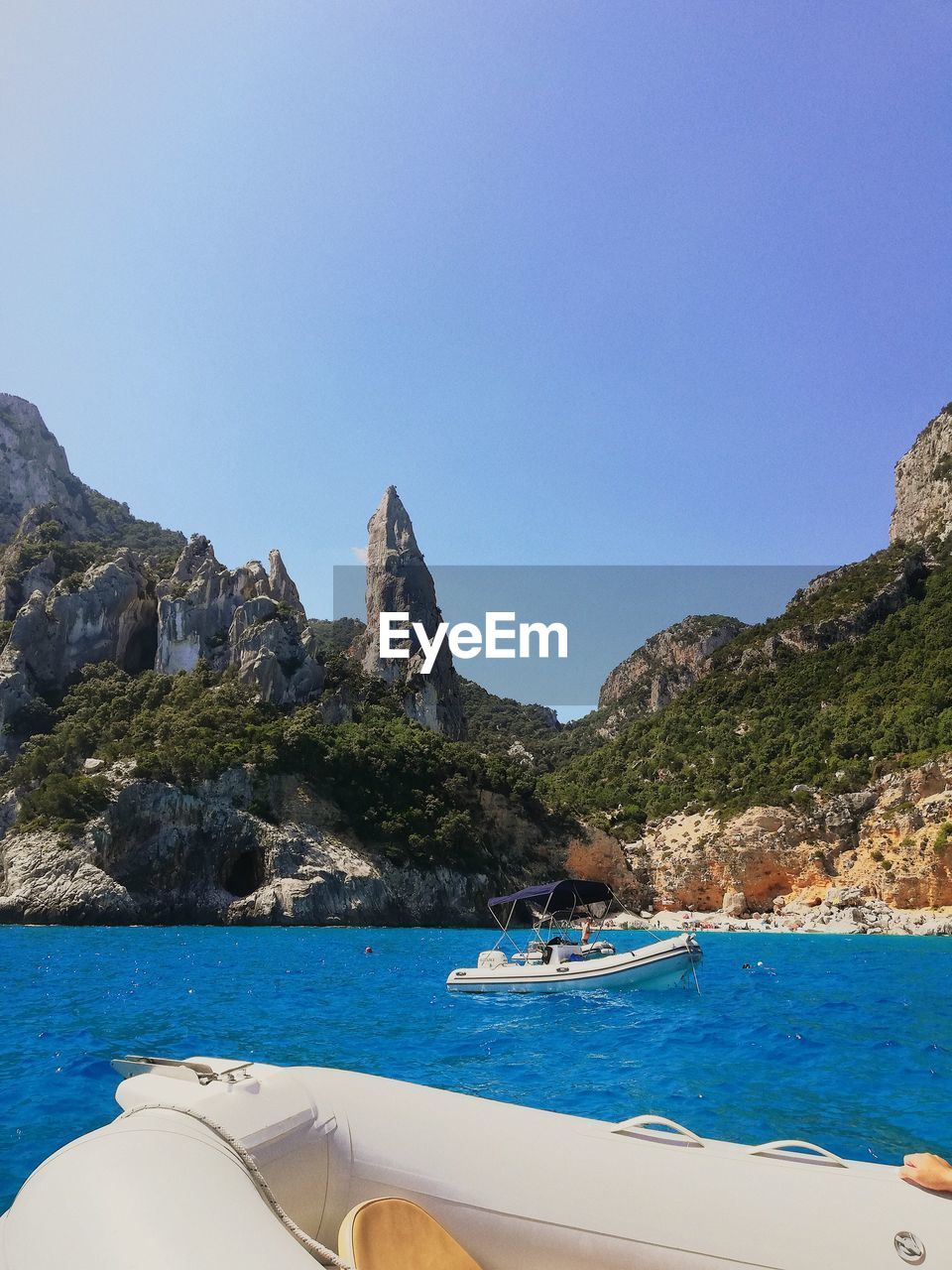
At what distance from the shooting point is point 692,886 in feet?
167

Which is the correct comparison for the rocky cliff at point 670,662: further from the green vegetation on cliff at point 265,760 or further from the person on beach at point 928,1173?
the person on beach at point 928,1173

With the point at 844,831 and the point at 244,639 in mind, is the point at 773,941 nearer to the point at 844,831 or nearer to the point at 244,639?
the point at 844,831

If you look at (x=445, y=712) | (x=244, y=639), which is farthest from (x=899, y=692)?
(x=244, y=639)

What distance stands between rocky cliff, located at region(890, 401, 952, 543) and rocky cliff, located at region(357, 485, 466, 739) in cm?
A: 4670

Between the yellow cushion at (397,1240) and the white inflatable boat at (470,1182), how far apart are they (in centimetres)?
1

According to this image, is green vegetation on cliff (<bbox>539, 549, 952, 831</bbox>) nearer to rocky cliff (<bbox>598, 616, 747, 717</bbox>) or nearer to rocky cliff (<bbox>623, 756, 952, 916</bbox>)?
rocky cliff (<bbox>623, 756, 952, 916</bbox>)

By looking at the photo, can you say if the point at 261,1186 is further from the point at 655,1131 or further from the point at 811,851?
the point at 811,851

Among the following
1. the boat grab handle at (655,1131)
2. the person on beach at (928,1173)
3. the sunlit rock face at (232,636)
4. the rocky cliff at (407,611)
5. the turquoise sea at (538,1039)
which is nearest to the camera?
the person on beach at (928,1173)

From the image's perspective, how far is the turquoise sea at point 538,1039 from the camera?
8234 millimetres

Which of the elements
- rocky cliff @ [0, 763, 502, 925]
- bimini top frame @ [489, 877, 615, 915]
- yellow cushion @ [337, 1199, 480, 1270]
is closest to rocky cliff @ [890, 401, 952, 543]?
rocky cliff @ [0, 763, 502, 925]

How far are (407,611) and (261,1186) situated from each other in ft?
258

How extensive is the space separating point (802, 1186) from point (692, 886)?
51.1 m

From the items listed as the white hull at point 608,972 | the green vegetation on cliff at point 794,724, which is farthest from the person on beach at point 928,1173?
the green vegetation on cliff at point 794,724

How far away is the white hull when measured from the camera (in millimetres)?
17469
